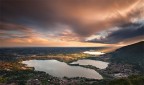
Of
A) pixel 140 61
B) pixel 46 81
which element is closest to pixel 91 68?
pixel 140 61

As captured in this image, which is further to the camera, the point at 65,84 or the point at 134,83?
the point at 65,84

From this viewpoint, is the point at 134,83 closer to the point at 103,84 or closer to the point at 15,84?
the point at 103,84

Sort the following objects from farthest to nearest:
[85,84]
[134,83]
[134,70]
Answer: [134,70] < [85,84] < [134,83]

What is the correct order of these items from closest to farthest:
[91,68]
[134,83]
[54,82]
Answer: [134,83] < [54,82] < [91,68]

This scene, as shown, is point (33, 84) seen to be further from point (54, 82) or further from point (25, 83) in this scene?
point (54, 82)

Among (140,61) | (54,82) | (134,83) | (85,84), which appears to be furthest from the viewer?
(140,61)

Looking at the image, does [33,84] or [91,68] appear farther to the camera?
[91,68]

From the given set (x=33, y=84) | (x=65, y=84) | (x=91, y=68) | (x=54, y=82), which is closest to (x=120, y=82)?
(x=65, y=84)

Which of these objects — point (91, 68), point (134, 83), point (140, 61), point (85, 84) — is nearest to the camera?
point (134, 83)
